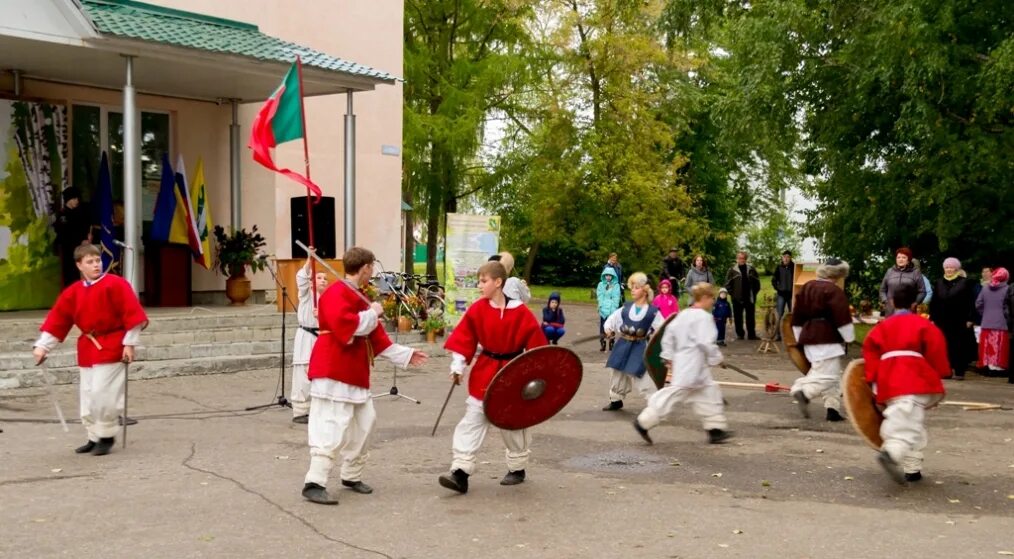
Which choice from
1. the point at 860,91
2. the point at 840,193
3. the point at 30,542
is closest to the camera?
the point at 30,542

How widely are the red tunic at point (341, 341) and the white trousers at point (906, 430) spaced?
3.87 meters

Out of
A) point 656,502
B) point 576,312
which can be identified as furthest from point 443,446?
point 576,312

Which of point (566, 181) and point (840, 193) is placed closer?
point (840, 193)

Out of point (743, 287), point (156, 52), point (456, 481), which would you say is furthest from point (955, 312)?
point (156, 52)

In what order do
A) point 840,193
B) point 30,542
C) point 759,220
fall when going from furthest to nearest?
point 759,220
point 840,193
point 30,542

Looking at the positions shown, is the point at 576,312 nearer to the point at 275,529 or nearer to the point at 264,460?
the point at 264,460

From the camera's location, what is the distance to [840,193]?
2012 centimetres

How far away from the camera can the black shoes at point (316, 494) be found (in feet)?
24.3

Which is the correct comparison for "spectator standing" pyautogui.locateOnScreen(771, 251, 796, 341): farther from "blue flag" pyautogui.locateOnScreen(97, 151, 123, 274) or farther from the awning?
"blue flag" pyautogui.locateOnScreen(97, 151, 123, 274)

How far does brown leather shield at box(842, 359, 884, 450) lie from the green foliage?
12041mm

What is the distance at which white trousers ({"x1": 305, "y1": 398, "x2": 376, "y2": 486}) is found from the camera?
24.5 ft

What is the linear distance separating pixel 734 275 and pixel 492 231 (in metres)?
5.70

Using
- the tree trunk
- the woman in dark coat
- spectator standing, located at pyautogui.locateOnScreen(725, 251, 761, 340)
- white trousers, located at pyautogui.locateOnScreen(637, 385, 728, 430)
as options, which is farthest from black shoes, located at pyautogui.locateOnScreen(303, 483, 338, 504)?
the tree trunk

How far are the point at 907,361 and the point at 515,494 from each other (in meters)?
3.11
